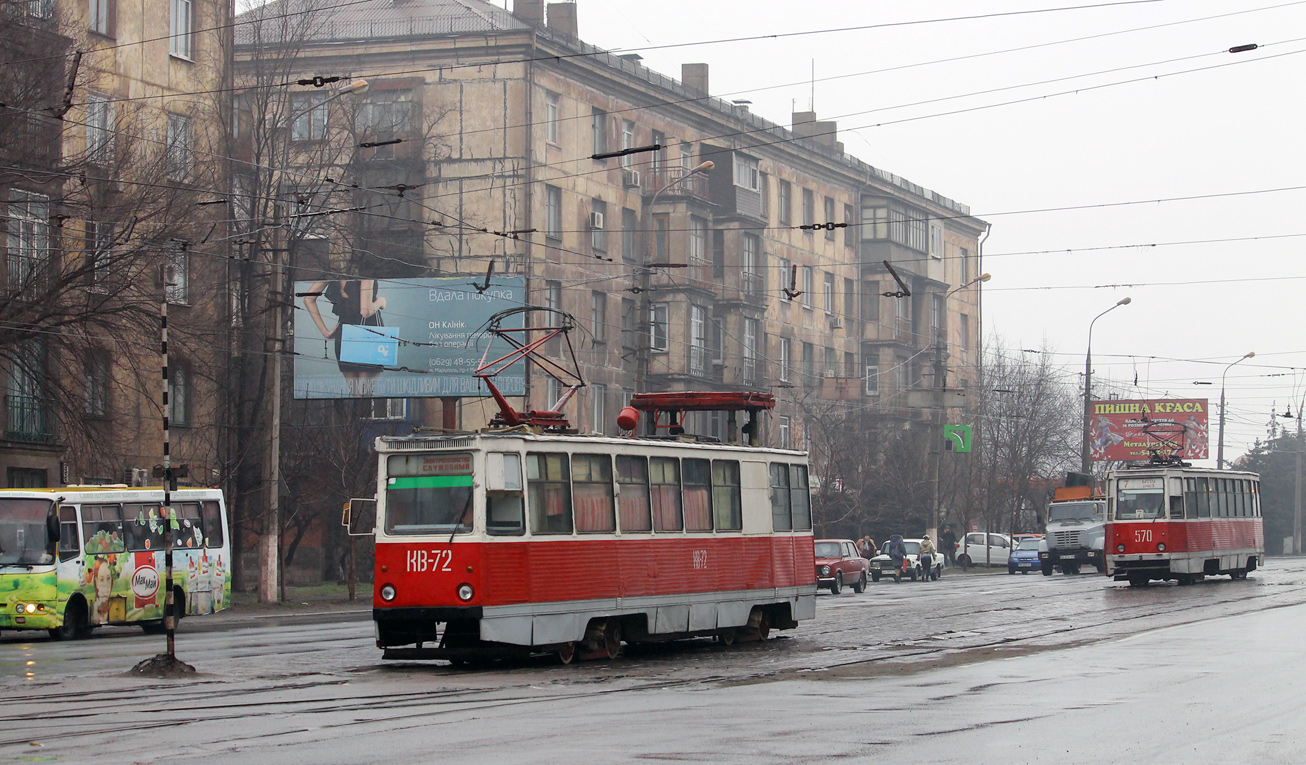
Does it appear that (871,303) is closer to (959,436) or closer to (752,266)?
(752,266)

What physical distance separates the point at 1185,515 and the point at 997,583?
8134 millimetres

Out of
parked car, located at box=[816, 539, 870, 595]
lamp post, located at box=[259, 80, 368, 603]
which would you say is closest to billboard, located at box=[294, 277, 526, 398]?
lamp post, located at box=[259, 80, 368, 603]

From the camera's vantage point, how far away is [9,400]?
114 ft

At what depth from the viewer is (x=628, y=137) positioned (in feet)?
186

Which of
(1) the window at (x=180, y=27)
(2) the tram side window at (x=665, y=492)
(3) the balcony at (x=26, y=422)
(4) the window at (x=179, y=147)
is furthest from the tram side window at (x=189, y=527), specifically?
(1) the window at (x=180, y=27)

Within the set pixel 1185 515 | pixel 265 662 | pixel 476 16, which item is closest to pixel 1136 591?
pixel 1185 515

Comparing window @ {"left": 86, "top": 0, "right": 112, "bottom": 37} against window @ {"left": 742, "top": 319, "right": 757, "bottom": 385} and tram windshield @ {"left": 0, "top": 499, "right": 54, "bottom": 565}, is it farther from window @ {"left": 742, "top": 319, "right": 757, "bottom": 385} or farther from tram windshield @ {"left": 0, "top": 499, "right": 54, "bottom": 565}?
window @ {"left": 742, "top": 319, "right": 757, "bottom": 385}

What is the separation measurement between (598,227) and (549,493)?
121ft

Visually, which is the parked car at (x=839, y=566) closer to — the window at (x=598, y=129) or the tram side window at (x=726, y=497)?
the window at (x=598, y=129)

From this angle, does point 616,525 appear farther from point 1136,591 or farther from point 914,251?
point 914,251

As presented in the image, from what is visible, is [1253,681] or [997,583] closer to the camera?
[1253,681]

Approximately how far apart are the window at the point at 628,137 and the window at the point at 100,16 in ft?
70.3

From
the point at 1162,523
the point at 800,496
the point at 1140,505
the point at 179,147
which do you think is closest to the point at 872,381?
the point at 1140,505

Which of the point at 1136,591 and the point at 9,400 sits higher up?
the point at 9,400
